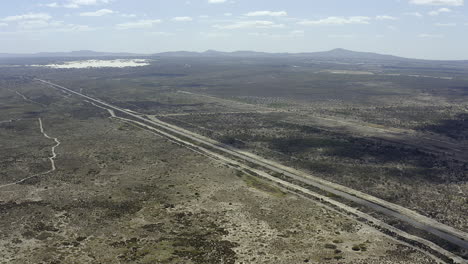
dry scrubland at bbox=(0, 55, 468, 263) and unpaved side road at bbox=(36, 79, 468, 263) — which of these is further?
unpaved side road at bbox=(36, 79, 468, 263)

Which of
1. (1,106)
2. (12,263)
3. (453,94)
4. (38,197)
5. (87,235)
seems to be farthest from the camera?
(453,94)

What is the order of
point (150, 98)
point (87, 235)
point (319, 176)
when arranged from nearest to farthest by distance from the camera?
point (87, 235)
point (319, 176)
point (150, 98)

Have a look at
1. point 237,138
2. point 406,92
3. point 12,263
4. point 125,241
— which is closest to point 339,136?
point 237,138

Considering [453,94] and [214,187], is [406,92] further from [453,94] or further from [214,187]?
[214,187]

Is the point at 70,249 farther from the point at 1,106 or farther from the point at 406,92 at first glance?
the point at 406,92

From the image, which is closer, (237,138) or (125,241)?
(125,241)

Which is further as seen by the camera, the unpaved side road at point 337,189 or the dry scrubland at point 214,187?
the unpaved side road at point 337,189

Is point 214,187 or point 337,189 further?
point 214,187

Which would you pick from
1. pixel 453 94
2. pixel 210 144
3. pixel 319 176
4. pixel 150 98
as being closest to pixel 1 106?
pixel 150 98
